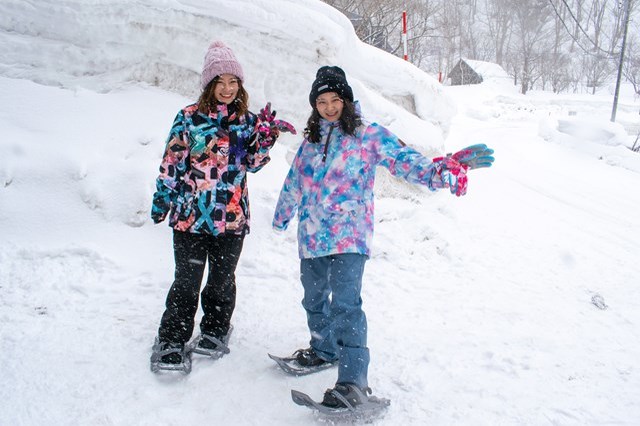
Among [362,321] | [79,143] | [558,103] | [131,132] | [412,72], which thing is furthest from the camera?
[558,103]

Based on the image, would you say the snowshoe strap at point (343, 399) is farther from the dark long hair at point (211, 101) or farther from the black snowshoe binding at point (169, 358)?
the dark long hair at point (211, 101)

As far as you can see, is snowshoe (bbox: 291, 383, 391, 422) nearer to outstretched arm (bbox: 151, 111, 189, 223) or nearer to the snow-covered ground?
the snow-covered ground

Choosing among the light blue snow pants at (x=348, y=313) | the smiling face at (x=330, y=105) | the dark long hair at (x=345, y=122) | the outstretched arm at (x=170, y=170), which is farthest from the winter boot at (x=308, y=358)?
the smiling face at (x=330, y=105)

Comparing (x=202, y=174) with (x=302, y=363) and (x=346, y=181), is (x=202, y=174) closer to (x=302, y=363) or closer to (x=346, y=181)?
(x=346, y=181)

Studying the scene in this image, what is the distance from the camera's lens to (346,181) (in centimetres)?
239

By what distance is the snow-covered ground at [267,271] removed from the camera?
243cm

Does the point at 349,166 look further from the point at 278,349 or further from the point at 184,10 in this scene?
the point at 184,10

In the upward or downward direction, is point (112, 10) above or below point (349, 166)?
above

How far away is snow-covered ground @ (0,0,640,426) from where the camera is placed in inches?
95.6

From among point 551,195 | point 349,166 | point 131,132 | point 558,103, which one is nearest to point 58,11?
point 131,132

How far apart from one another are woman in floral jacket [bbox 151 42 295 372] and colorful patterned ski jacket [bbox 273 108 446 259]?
362mm

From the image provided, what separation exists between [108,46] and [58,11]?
22.5 inches

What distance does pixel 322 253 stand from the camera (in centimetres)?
236

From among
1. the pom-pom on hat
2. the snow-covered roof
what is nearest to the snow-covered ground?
the pom-pom on hat
